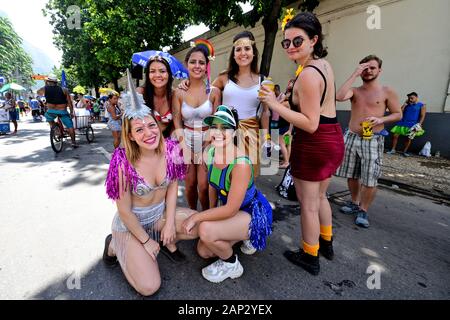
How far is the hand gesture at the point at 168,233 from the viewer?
2.10 metres

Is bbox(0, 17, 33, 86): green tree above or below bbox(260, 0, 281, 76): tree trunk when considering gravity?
above

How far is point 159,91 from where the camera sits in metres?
2.59

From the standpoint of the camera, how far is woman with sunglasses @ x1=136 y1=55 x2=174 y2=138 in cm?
246

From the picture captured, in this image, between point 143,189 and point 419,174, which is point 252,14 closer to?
point 419,174

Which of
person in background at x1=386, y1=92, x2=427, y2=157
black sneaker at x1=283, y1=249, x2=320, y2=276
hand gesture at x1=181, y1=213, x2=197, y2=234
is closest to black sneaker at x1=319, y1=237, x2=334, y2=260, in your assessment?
black sneaker at x1=283, y1=249, x2=320, y2=276

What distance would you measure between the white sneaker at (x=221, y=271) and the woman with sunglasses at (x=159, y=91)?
1.44 m

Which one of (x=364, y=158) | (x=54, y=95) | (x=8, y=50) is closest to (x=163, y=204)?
(x=364, y=158)

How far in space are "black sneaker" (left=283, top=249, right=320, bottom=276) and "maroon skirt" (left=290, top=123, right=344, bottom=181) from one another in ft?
2.33

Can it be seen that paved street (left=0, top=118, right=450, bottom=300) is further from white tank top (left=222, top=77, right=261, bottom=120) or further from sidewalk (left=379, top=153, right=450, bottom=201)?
white tank top (left=222, top=77, right=261, bottom=120)

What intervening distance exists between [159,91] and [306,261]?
220cm

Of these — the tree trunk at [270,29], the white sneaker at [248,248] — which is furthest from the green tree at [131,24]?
the white sneaker at [248,248]

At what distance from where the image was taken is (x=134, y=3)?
11828 millimetres

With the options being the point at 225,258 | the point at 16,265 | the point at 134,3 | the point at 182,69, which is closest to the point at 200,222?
the point at 225,258
